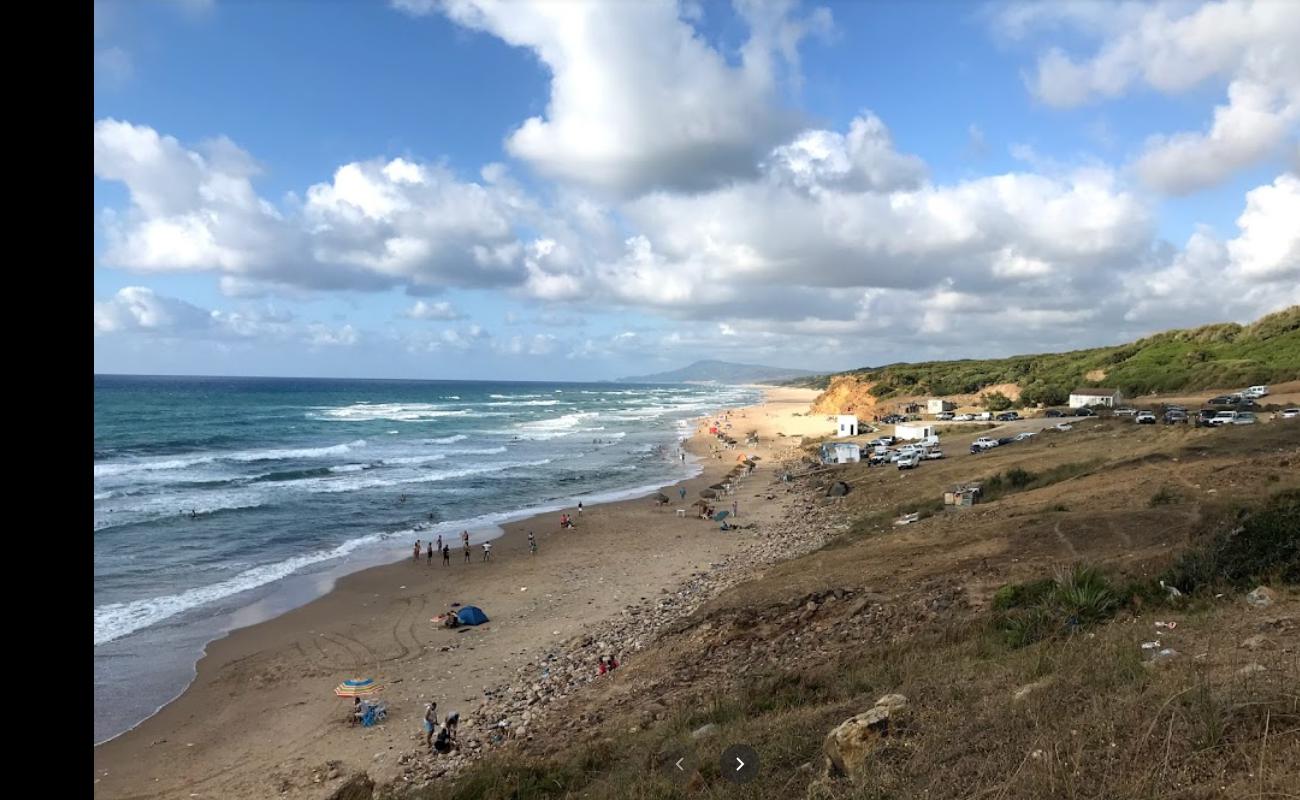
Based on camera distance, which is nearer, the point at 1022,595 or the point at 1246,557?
the point at 1246,557

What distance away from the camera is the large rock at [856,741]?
22.1 feet

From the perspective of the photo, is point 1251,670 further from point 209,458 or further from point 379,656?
point 209,458

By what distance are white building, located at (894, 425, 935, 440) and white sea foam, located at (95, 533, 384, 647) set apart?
36322mm

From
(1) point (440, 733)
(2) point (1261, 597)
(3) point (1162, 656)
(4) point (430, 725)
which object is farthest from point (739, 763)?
(2) point (1261, 597)

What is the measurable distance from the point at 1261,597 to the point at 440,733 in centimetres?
1223

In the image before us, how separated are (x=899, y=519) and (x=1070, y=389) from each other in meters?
54.1

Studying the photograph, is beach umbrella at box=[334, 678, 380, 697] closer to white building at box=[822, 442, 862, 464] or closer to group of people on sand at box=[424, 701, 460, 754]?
group of people on sand at box=[424, 701, 460, 754]

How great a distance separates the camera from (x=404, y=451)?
6009 cm

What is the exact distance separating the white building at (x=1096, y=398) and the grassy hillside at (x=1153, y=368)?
5.48 meters

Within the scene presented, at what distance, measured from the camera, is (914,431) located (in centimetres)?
5009

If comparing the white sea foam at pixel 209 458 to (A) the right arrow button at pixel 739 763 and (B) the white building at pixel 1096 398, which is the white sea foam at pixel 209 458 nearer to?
(A) the right arrow button at pixel 739 763

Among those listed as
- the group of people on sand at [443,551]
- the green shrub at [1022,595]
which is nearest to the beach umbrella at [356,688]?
the group of people on sand at [443,551]
